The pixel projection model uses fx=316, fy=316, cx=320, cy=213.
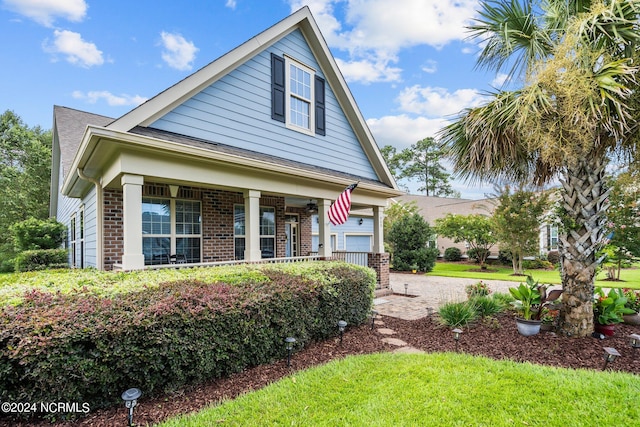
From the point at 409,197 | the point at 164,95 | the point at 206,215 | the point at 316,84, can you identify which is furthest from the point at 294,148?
the point at 409,197

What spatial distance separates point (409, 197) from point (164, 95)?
26.8 meters

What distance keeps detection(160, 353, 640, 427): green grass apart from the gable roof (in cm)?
510

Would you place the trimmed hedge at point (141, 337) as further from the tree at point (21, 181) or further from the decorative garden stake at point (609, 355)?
the tree at point (21, 181)

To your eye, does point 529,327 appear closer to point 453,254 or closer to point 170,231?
point 170,231

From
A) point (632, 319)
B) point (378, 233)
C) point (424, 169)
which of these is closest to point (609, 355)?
point (632, 319)

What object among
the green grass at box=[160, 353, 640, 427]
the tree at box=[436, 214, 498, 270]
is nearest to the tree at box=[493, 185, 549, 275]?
the tree at box=[436, 214, 498, 270]

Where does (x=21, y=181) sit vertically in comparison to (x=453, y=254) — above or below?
above

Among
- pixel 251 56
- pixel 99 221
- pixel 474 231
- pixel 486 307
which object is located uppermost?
Answer: pixel 251 56

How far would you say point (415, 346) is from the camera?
5094 millimetres

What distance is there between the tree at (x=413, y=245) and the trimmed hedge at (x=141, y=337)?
13.6 meters

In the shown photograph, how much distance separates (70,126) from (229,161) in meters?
9.94

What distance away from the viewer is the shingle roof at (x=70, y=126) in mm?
10352

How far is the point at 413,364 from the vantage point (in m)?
4.10

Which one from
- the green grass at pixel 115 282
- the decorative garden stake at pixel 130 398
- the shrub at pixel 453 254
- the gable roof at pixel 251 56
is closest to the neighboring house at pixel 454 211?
the shrub at pixel 453 254
